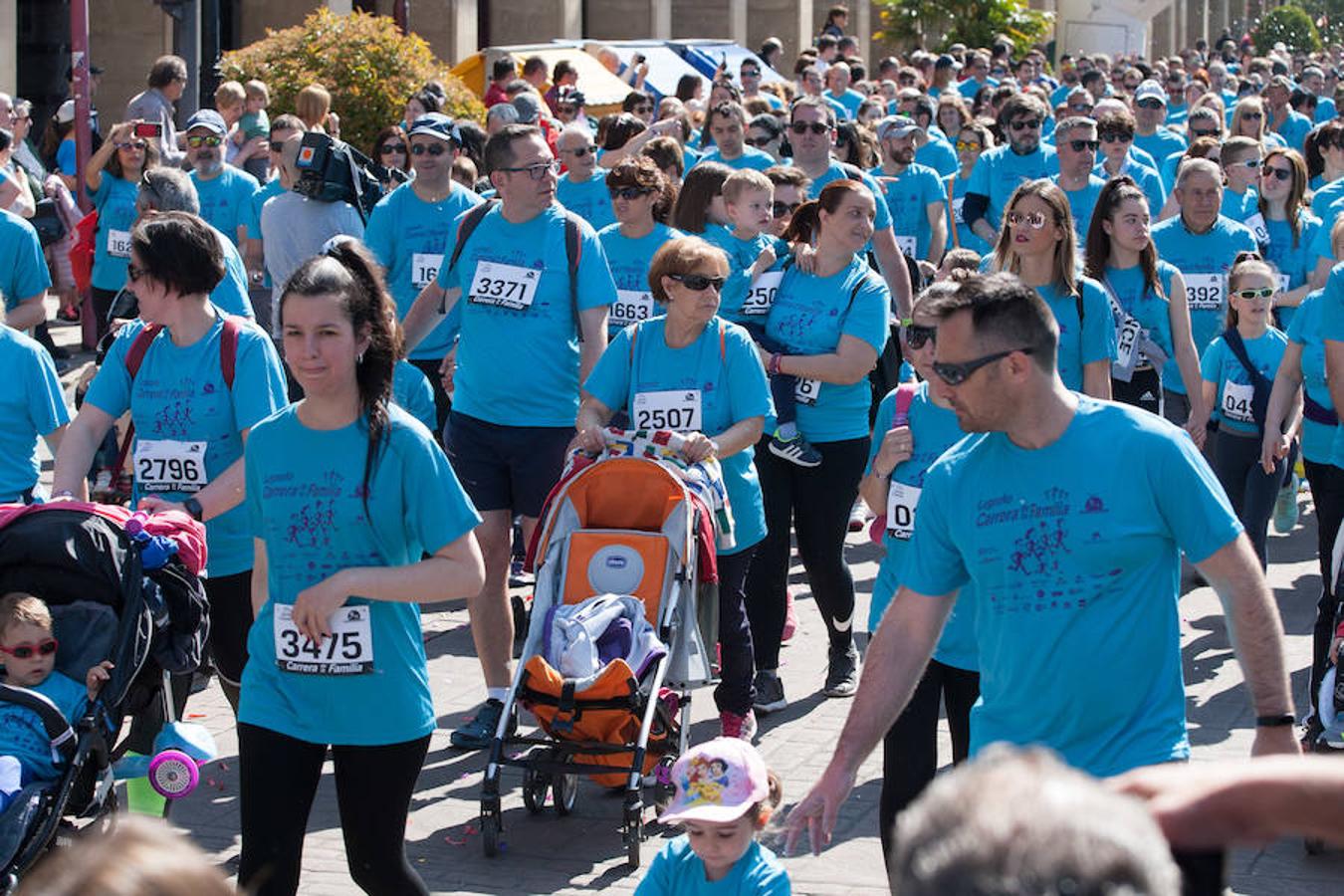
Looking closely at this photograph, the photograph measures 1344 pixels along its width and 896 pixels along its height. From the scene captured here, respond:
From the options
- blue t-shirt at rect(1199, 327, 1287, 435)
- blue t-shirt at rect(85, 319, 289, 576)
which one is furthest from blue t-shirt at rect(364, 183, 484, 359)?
blue t-shirt at rect(1199, 327, 1287, 435)

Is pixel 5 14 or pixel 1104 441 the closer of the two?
pixel 1104 441

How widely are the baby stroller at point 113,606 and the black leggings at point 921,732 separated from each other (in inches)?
72.9

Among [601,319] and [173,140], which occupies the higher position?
[173,140]

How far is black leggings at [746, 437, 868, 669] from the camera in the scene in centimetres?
800

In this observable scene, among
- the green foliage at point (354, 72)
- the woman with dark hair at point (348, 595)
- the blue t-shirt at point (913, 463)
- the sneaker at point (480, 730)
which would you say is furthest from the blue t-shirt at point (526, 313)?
the green foliage at point (354, 72)

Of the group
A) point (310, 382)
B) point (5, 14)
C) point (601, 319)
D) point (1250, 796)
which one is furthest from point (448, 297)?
point (5, 14)

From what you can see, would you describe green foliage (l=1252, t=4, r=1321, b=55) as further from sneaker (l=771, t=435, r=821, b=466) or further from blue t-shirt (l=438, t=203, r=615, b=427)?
blue t-shirt (l=438, t=203, r=615, b=427)

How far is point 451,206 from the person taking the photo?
9.69 metres

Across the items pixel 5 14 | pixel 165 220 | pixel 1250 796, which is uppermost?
pixel 5 14

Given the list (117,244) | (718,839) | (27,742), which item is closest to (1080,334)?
(718,839)

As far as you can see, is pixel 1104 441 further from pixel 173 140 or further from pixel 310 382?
pixel 173 140

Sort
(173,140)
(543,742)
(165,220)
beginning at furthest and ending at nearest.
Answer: (173,140) → (543,742) → (165,220)

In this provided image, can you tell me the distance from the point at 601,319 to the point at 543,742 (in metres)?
1.79

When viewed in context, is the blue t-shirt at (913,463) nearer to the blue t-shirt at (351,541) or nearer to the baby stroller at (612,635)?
the baby stroller at (612,635)
